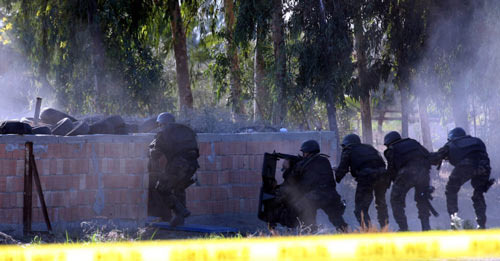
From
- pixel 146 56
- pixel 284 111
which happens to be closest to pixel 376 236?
pixel 284 111

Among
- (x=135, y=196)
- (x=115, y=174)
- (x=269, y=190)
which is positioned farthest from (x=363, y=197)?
(x=115, y=174)

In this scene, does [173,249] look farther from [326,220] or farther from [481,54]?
[481,54]

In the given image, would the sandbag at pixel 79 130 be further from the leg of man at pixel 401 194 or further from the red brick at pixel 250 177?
the leg of man at pixel 401 194

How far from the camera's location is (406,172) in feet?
34.2

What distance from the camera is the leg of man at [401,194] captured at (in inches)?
411

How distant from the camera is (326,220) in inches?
469

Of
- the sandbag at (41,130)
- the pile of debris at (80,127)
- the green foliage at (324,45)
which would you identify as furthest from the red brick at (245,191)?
the green foliage at (324,45)

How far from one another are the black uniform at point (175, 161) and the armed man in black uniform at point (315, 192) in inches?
63.9

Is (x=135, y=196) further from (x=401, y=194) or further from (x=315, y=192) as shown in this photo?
(x=401, y=194)

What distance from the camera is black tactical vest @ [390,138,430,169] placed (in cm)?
1043

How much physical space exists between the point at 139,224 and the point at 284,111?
25.7 feet

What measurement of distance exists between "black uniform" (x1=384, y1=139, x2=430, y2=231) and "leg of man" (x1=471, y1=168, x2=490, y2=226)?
2.84ft

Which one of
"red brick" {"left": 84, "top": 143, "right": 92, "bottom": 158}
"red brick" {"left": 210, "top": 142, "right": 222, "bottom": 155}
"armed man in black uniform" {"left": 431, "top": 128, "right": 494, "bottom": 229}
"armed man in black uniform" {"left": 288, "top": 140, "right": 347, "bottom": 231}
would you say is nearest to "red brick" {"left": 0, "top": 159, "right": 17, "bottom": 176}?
"red brick" {"left": 84, "top": 143, "right": 92, "bottom": 158}

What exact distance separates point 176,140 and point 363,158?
9.12 feet
